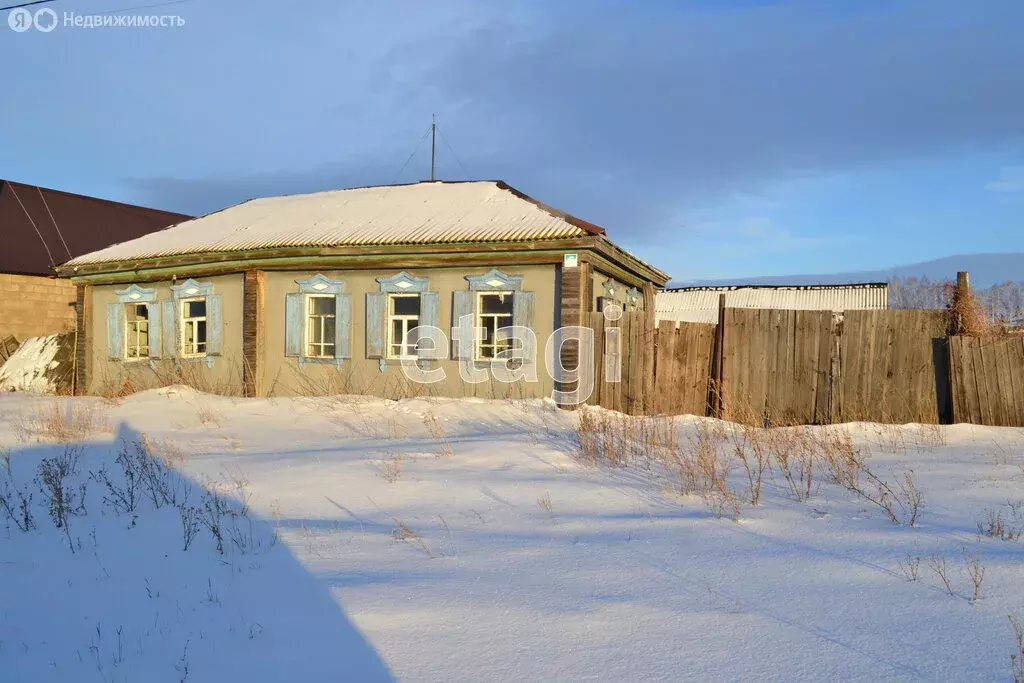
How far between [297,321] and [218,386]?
2.26 meters

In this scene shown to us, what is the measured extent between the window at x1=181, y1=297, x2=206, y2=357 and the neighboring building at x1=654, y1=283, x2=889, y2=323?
13.5 metres

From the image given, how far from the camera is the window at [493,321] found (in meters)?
12.8

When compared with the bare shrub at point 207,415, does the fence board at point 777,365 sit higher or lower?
higher

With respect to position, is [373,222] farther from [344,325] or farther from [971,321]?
[971,321]

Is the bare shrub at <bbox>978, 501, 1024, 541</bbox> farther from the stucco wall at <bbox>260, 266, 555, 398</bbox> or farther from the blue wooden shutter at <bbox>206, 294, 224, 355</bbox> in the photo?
the blue wooden shutter at <bbox>206, 294, 224, 355</bbox>

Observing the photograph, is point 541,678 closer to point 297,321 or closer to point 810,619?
point 810,619

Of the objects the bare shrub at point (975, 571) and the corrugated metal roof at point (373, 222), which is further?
the corrugated metal roof at point (373, 222)

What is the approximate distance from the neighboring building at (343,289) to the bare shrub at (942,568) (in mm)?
8264

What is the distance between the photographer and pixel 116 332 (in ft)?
53.8

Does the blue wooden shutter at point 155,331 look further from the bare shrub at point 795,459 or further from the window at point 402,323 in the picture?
the bare shrub at point 795,459

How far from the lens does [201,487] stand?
640cm

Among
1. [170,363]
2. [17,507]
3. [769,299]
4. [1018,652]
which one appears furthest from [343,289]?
[769,299]

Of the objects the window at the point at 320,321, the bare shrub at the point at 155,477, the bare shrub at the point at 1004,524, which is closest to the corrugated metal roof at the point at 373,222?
the window at the point at 320,321

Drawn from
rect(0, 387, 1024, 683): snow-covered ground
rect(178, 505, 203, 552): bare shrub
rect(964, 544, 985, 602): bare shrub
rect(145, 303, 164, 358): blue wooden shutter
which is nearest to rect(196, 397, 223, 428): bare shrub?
rect(0, 387, 1024, 683): snow-covered ground
